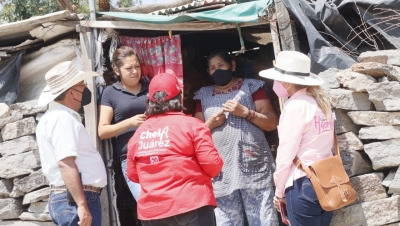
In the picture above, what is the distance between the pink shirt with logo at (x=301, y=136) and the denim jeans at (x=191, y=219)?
2.01ft

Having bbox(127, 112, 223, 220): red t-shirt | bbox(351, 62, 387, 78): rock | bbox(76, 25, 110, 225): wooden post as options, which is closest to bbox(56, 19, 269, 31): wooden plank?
bbox(76, 25, 110, 225): wooden post

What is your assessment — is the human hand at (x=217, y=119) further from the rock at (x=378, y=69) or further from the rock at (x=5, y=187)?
the rock at (x=5, y=187)

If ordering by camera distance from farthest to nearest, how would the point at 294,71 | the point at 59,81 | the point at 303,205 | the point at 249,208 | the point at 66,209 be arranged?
the point at 249,208 → the point at 59,81 → the point at 294,71 → the point at 66,209 → the point at 303,205

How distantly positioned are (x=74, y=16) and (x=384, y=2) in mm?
2944

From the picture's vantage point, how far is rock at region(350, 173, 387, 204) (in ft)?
13.9

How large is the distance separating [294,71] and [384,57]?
→ 1.10 meters

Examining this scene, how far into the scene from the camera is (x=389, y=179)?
426cm

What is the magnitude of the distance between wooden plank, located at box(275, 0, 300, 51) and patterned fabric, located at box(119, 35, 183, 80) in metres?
1.10

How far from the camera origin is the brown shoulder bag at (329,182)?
3516 millimetres

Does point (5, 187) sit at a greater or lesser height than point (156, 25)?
lesser

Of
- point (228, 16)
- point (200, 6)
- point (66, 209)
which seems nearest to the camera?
point (66, 209)

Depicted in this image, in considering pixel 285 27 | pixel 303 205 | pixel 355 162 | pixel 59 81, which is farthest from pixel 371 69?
pixel 59 81

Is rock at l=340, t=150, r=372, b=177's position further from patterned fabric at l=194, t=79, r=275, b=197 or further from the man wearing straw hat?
the man wearing straw hat

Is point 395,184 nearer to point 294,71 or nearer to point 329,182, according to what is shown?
point 329,182
